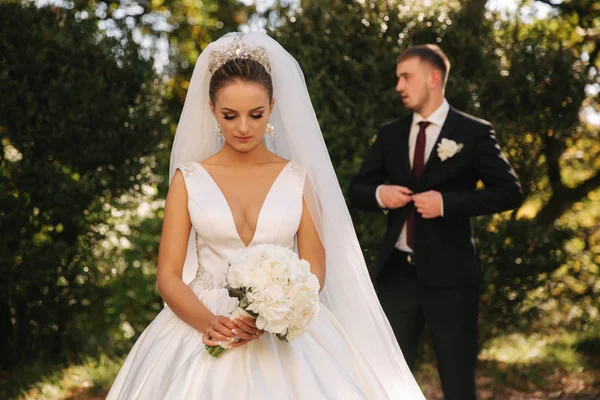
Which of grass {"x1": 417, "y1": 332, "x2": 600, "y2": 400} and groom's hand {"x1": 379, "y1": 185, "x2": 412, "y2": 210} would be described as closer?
groom's hand {"x1": 379, "y1": 185, "x2": 412, "y2": 210}

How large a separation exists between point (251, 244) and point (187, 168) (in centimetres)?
44

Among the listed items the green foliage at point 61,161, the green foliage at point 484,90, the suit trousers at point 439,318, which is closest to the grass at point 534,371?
the green foliage at point 484,90

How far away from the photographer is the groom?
4.93m

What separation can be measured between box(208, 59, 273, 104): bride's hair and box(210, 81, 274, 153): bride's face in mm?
22

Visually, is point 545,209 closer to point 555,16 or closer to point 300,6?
point 555,16

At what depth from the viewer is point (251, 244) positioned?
12.2 ft

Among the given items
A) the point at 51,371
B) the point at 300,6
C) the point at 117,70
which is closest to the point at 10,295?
the point at 51,371

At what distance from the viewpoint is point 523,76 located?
25.1ft

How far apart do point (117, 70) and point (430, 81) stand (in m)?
3.07

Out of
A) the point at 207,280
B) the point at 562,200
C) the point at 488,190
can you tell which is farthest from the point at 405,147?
the point at 562,200

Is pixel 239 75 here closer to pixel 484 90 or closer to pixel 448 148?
pixel 448 148

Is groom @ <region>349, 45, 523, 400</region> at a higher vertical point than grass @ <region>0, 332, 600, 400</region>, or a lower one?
higher

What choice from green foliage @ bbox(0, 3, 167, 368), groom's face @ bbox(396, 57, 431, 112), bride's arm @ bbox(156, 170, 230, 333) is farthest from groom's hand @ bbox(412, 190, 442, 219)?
green foliage @ bbox(0, 3, 167, 368)

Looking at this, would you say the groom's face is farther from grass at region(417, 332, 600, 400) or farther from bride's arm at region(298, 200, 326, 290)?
grass at region(417, 332, 600, 400)
